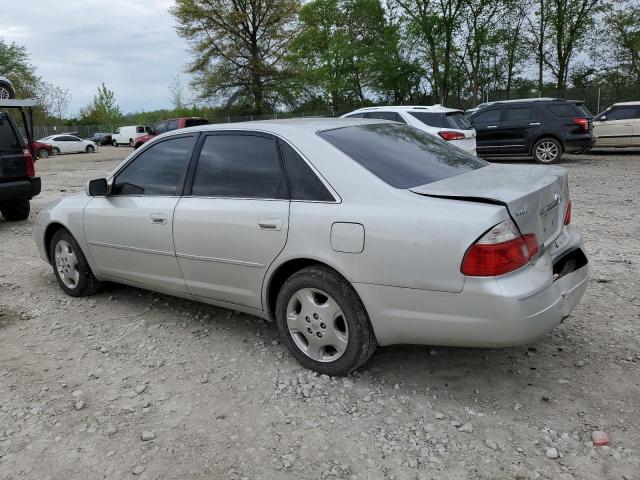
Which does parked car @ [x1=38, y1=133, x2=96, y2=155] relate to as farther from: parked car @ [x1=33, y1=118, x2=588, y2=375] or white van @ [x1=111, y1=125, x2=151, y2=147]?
parked car @ [x1=33, y1=118, x2=588, y2=375]

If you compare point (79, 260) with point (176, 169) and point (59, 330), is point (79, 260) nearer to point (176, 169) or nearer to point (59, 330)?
point (59, 330)

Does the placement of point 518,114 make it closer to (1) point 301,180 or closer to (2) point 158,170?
(2) point 158,170

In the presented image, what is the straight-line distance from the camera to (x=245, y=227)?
11.0 ft

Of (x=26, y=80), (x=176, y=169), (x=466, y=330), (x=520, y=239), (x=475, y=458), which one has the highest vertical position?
(x=26, y=80)

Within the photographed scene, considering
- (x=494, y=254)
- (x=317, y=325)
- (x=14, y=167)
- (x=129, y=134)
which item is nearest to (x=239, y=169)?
(x=317, y=325)

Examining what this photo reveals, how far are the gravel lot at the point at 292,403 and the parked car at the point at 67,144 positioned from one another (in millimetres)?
33029

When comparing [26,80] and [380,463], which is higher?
[26,80]

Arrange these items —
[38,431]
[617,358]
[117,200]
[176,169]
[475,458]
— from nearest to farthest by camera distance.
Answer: [475,458]
[38,431]
[617,358]
[176,169]
[117,200]

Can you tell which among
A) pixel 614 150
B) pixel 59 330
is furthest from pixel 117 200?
pixel 614 150

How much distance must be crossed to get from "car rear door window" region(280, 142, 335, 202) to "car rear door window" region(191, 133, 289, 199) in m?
0.06

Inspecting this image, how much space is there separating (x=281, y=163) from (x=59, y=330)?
2.33m

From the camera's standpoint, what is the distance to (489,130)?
14.0 meters

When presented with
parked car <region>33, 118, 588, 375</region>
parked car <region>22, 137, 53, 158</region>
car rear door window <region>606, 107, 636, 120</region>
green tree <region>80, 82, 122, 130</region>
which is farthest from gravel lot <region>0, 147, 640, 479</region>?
green tree <region>80, 82, 122, 130</region>

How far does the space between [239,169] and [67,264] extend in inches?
91.0
